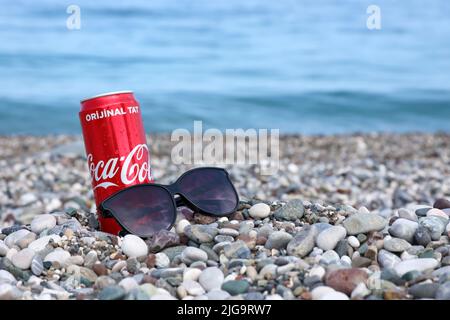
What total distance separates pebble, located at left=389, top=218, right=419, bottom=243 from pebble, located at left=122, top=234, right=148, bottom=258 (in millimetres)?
1053

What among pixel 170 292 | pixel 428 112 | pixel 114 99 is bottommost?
pixel 428 112

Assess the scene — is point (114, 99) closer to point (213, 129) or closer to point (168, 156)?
point (168, 156)

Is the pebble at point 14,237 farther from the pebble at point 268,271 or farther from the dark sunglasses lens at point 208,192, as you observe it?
the pebble at point 268,271

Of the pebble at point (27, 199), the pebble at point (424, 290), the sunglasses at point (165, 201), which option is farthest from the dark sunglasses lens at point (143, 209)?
the pebble at point (27, 199)

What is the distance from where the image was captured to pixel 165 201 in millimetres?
2979

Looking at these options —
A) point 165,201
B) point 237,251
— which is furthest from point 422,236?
point 165,201

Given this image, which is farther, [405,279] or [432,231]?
[432,231]

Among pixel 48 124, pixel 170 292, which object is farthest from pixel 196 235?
pixel 48 124

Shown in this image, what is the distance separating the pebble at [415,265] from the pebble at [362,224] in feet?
1.08

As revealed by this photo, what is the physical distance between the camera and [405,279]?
2.30 m

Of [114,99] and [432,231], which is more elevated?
[114,99]
